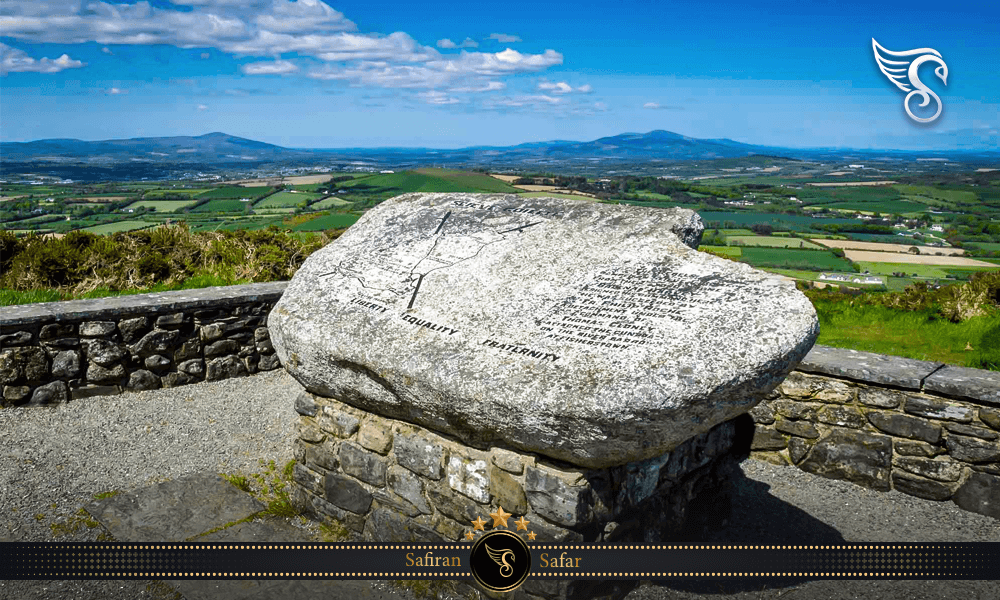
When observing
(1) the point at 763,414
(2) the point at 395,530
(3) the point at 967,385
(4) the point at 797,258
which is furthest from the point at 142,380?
(4) the point at 797,258

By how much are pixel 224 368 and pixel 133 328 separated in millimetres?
905

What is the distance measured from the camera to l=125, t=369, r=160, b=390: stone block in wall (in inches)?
242

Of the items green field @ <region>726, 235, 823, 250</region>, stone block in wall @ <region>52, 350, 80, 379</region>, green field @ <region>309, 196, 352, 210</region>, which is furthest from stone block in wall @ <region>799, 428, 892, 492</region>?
green field @ <region>309, 196, 352, 210</region>

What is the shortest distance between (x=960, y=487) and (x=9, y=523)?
5.60m

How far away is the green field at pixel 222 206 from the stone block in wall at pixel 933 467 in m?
11.8

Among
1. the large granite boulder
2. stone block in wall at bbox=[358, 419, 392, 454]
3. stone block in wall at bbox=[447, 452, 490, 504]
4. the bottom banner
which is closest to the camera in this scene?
the large granite boulder

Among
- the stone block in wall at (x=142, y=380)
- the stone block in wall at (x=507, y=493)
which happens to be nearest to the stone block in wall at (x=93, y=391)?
the stone block in wall at (x=142, y=380)

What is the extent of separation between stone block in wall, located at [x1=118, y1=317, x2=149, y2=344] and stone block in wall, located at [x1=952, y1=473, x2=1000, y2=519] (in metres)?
6.35

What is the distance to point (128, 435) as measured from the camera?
5.26 meters

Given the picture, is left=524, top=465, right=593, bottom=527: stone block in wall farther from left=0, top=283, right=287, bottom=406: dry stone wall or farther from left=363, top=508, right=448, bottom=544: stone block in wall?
left=0, top=283, right=287, bottom=406: dry stone wall

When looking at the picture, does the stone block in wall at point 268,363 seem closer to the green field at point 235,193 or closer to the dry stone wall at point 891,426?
the dry stone wall at point 891,426

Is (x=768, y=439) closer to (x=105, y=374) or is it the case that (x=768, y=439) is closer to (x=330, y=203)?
(x=105, y=374)

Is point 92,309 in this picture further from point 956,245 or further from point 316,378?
point 956,245

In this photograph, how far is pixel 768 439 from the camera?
5012 millimetres
